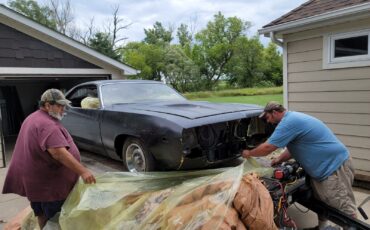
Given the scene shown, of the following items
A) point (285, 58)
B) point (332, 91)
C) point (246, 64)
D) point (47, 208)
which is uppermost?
point (246, 64)

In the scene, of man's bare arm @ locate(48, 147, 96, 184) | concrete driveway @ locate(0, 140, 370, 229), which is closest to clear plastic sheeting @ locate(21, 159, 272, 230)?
man's bare arm @ locate(48, 147, 96, 184)

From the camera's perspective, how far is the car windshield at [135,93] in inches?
216

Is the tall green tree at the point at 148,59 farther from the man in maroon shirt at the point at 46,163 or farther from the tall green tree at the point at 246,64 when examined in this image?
the man in maroon shirt at the point at 46,163

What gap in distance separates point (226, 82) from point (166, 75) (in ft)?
40.1

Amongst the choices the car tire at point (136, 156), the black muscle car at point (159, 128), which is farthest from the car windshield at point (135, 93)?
the car tire at point (136, 156)

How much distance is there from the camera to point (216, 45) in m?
51.7

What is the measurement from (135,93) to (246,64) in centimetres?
4533

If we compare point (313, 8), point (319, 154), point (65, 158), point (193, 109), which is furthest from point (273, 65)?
point (65, 158)

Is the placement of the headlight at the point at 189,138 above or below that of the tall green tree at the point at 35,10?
below

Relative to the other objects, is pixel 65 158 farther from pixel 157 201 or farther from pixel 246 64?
pixel 246 64

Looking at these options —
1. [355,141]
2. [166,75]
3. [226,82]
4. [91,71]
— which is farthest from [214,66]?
[355,141]

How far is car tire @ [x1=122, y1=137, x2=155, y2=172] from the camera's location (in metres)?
4.30

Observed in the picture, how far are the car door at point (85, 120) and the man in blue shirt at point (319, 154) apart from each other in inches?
119

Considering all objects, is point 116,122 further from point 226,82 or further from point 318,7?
point 226,82
